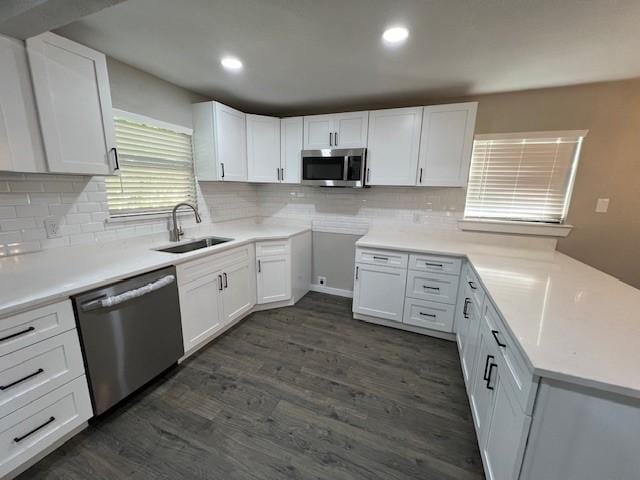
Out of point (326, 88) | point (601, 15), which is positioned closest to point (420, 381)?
point (601, 15)

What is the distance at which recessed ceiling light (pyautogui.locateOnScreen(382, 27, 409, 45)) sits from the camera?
1546 mm

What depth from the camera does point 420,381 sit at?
200 centimetres

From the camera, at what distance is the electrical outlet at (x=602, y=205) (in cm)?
238

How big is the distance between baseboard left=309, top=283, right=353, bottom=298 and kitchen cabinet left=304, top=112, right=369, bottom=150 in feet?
6.03

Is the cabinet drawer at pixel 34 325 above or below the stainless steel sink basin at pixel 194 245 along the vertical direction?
below

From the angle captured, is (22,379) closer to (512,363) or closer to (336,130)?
(512,363)

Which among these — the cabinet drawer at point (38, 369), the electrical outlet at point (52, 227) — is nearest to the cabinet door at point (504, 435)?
the cabinet drawer at point (38, 369)

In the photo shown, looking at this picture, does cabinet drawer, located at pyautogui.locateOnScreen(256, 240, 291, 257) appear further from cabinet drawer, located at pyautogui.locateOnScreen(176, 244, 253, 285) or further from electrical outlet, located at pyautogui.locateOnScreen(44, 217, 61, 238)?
electrical outlet, located at pyautogui.locateOnScreen(44, 217, 61, 238)

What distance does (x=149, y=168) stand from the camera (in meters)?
2.41

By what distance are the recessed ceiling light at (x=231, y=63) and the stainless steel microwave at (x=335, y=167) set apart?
1111 mm

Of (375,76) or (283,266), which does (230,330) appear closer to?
(283,266)

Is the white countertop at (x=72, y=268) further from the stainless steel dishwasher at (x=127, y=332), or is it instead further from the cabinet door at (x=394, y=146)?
the cabinet door at (x=394, y=146)

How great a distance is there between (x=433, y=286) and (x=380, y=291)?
520 mm

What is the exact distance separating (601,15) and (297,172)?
2.55 m
